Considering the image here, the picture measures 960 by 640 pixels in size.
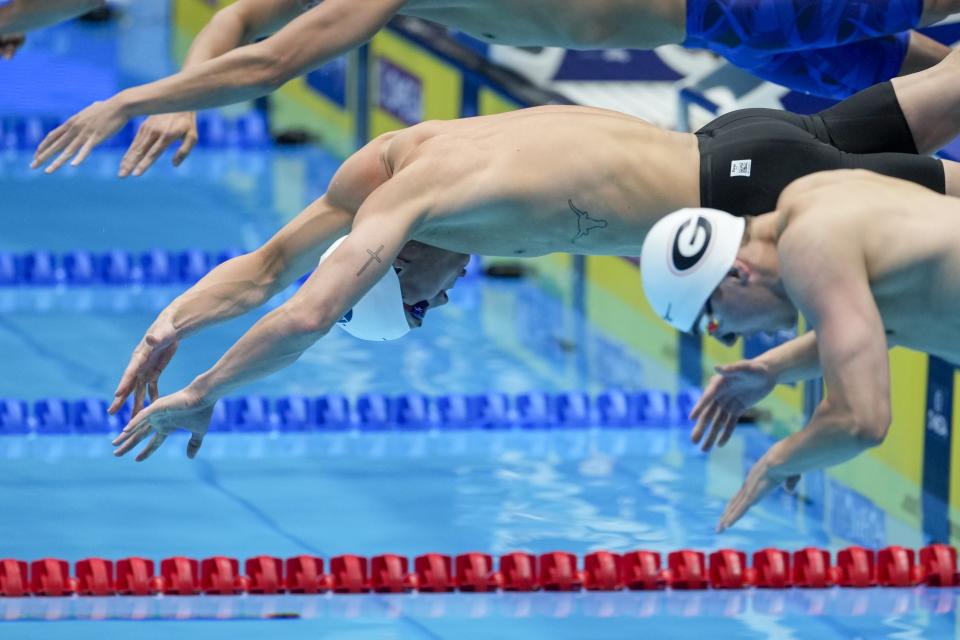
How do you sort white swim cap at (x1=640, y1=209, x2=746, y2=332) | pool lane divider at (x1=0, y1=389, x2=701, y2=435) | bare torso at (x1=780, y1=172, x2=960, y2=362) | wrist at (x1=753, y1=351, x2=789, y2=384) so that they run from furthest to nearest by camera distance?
pool lane divider at (x1=0, y1=389, x2=701, y2=435) → wrist at (x1=753, y1=351, x2=789, y2=384) → white swim cap at (x1=640, y1=209, x2=746, y2=332) → bare torso at (x1=780, y1=172, x2=960, y2=362)

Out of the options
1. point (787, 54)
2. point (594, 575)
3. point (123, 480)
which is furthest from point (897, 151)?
point (123, 480)

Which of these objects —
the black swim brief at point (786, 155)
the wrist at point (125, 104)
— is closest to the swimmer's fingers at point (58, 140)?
the wrist at point (125, 104)

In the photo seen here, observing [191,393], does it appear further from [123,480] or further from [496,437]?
[496,437]

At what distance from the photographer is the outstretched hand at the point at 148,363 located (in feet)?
16.1

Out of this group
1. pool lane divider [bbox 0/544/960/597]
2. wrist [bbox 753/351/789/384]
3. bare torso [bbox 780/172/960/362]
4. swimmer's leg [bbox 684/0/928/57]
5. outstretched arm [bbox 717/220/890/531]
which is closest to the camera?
outstretched arm [bbox 717/220/890/531]

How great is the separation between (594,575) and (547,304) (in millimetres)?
3407

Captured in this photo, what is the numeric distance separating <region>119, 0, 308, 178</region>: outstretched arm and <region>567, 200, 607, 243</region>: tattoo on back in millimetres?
1044

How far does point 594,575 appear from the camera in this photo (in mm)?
5891

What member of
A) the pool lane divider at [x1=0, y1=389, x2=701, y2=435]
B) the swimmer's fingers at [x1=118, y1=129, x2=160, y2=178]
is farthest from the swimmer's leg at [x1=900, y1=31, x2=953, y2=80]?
the pool lane divider at [x1=0, y1=389, x2=701, y2=435]

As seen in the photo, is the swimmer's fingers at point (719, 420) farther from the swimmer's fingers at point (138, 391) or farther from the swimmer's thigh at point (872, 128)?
the swimmer's fingers at point (138, 391)

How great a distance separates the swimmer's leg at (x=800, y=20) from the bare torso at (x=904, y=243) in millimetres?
1135

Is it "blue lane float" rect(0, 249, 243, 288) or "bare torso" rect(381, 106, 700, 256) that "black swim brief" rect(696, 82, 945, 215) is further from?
"blue lane float" rect(0, 249, 243, 288)

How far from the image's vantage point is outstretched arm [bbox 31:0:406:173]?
4758mm

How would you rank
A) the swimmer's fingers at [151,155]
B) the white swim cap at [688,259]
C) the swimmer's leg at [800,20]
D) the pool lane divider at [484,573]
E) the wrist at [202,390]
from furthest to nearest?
1. the pool lane divider at [484,573]
2. the swimmer's leg at [800,20]
3. the swimmer's fingers at [151,155]
4. the wrist at [202,390]
5. the white swim cap at [688,259]
